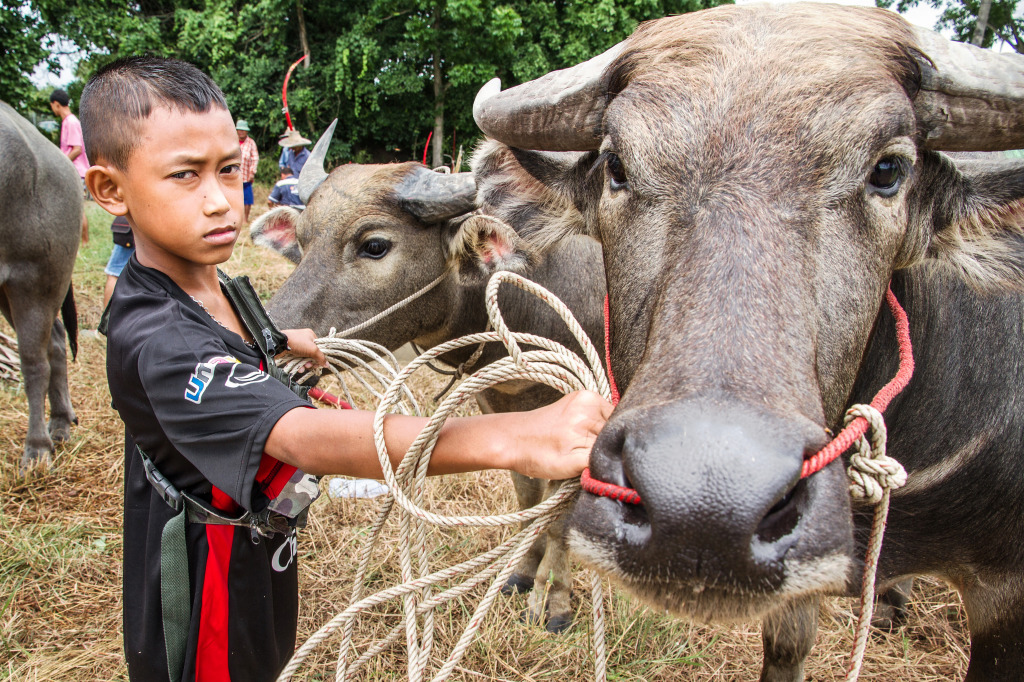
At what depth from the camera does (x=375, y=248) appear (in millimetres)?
3148

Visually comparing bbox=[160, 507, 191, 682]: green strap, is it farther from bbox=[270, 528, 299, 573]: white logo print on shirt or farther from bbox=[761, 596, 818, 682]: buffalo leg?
bbox=[761, 596, 818, 682]: buffalo leg

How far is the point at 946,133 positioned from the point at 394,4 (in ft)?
66.2

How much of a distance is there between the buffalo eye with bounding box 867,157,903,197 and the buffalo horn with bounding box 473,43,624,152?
757 millimetres

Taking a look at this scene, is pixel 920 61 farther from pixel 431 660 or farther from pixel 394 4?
pixel 394 4

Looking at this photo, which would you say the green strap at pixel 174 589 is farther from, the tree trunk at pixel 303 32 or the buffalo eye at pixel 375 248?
the tree trunk at pixel 303 32

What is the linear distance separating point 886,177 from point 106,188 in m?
1.84

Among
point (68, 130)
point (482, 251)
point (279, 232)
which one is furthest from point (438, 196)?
point (68, 130)

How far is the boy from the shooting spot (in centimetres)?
119

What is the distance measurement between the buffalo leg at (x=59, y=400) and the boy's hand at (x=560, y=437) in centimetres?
461

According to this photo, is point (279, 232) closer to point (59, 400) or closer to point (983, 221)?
point (59, 400)

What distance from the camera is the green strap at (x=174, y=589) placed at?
4.84ft

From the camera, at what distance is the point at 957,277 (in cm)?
178

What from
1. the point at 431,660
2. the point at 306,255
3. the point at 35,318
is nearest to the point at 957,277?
the point at 431,660

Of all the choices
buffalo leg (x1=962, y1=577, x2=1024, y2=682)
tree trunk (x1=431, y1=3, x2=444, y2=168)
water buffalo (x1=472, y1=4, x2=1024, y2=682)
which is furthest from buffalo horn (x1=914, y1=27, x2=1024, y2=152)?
tree trunk (x1=431, y1=3, x2=444, y2=168)
